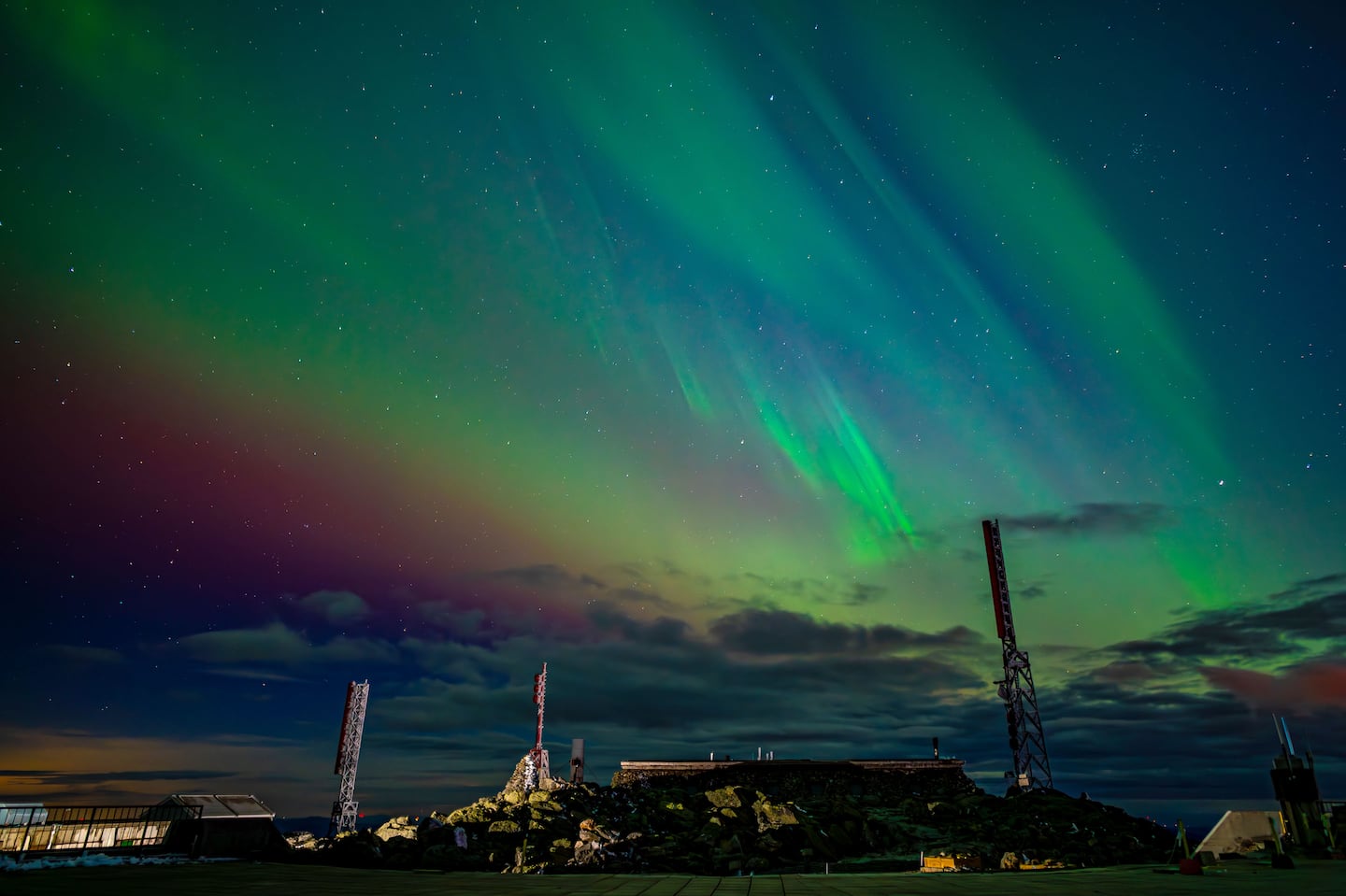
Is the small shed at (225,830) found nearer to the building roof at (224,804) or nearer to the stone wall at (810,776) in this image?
the building roof at (224,804)

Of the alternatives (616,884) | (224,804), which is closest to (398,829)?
(224,804)

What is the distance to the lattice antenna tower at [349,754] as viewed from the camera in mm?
77688


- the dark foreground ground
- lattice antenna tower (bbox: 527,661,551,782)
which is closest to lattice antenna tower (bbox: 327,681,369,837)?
lattice antenna tower (bbox: 527,661,551,782)

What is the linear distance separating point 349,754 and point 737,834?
56944 millimetres

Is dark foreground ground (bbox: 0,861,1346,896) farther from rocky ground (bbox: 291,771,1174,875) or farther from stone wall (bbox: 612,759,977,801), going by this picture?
stone wall (bbox: 612,759,977,801)

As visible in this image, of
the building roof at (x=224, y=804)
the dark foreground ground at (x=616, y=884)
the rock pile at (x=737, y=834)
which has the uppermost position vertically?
the building roof at (x=224, y=804)

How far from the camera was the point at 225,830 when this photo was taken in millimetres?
28500

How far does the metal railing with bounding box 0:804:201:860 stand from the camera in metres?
24.8

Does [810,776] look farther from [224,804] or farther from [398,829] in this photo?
[224,804]

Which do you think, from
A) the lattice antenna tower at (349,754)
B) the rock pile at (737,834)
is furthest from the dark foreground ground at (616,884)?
the lattice antenna tower at (349,754)

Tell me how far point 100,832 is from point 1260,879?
38.9 meters

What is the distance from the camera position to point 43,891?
15961mm

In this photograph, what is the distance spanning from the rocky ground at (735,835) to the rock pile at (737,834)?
0.08 meters

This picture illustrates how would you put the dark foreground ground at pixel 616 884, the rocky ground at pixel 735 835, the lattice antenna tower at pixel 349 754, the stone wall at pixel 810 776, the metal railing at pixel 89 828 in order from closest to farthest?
the dark foreground ground at pixel 616 884 → the metal railing at pixel 89 828 → the rocky ground at pixel 735 835 → the stone wall at pixel 810 776 → the lattice antenna tower at pixel 349 754
